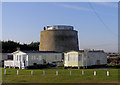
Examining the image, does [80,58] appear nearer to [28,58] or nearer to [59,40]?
[28,58]

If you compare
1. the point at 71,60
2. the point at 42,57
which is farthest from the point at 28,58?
the point at 71,60

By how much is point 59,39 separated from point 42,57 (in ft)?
64.1

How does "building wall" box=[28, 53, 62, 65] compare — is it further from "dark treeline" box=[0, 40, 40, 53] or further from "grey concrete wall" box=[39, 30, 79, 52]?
"dark treeline" box=[0, 40, 40, 53]

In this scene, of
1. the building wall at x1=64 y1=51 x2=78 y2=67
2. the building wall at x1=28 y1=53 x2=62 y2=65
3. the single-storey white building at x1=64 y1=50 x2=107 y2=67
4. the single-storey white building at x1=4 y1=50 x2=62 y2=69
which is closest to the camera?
the single-storey white building at x1=64 y1=50 x2=107 y2=67

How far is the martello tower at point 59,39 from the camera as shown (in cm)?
6091

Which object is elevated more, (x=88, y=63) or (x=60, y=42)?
(x=60, y=42)

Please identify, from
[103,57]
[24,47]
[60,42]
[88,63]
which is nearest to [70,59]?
[88,63]

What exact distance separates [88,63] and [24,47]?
161 feet

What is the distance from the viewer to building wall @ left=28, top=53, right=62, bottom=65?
3991 centimetres

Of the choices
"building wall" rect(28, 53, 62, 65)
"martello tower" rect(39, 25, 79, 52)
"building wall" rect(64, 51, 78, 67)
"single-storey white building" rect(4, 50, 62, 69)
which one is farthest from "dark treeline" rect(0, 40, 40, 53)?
"building wall" rect(64, 51, 78, 67)

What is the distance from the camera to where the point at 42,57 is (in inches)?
1662

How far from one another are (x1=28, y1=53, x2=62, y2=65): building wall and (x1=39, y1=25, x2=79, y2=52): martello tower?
14.5 m

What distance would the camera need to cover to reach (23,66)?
37.7 metres

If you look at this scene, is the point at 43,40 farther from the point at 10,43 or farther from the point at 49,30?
the point at 10,43
